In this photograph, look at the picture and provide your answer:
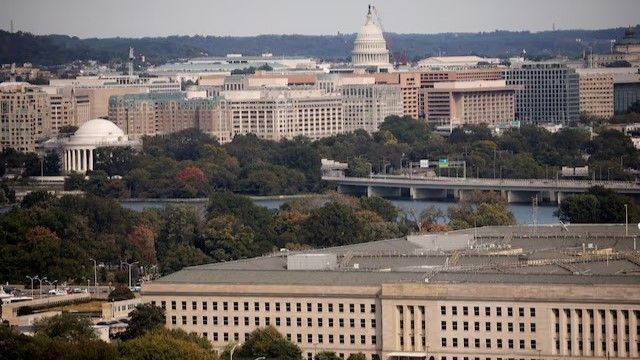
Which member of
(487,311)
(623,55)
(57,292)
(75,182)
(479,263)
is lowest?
(75,182)

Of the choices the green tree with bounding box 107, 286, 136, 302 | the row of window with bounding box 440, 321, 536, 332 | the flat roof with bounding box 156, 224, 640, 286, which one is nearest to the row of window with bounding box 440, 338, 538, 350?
the row of window with bounding box 440, 321, 536, 332

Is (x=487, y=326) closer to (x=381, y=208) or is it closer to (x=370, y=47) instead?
(x=381, y=208)

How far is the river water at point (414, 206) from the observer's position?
81.1 metres

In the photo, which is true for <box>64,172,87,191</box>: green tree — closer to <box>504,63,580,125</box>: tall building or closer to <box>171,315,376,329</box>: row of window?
<box>504,63,580,125</box>: tall building

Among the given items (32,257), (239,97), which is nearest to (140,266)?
(32,257)

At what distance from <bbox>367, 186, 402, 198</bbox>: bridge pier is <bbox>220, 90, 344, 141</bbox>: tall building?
89.8 ft

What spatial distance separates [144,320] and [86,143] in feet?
224

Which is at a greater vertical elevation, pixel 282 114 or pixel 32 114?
pixel 32 114

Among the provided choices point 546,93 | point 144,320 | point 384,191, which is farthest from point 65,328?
point 546,93

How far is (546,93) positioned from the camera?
472 ft

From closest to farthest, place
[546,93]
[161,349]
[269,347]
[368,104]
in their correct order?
[161,349] < [269,347] < [368,104] < [546,93]

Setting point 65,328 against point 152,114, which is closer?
point 65,328

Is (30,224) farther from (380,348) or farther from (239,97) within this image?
(239,97)

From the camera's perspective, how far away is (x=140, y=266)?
62.8 metres
